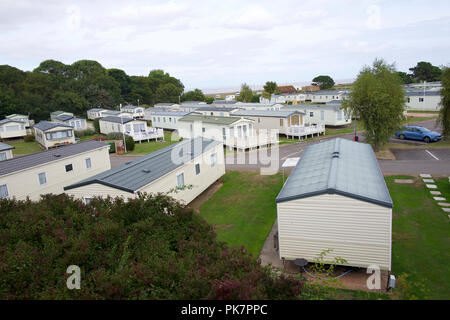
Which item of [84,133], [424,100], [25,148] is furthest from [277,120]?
[25,148]

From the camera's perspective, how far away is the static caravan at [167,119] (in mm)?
43594

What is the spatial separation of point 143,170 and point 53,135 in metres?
24.6

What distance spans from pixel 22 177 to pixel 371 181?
56.9 feet

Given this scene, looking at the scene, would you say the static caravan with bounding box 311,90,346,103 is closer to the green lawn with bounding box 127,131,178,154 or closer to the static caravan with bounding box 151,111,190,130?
the static caravan with bounding box 151,111,190,130

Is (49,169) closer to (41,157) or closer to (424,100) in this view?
(41,157)

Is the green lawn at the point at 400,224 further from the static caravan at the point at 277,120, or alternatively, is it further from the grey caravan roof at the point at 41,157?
the static caravan at the point at 277,120

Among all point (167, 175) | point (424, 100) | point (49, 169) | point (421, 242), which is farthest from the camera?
point (424, 100)

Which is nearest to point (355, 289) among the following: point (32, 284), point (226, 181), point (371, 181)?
point (371, 181)

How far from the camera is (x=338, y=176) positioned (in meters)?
11.7

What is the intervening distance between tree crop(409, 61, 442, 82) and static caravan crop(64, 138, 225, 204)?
87597 millimetres

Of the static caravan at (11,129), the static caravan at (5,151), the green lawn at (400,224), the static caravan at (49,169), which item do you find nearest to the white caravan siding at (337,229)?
the green lawn at (400,224)

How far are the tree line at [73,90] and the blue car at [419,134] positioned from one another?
4883 centimetres

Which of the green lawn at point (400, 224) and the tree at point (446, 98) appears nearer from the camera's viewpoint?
the green lawn at point (400, 224)

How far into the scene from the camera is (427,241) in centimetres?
1220
